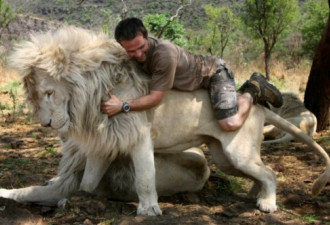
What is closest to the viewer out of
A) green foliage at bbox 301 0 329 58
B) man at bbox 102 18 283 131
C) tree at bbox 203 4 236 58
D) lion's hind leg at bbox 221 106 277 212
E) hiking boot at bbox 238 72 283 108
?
man at bbox 102 18 283 131

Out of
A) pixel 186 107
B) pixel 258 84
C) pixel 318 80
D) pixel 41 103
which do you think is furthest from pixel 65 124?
pixel 318 80

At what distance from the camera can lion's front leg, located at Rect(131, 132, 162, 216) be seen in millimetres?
3367

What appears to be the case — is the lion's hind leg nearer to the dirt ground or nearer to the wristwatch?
the dirt ground

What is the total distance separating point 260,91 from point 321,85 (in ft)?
10.1

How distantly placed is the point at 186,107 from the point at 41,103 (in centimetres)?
114

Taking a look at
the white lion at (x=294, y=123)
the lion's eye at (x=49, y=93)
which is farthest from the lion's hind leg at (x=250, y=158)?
the white lion at (x=294, y=123)

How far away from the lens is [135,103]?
3387 mm

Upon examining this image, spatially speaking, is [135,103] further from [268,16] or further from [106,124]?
[268,16]

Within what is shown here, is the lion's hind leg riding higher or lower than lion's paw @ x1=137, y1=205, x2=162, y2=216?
higher

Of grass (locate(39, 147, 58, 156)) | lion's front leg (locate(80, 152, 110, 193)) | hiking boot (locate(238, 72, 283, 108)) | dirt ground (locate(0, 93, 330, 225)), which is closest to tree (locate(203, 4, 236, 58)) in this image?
dirt ground (locate(0, 93, 330, 225))

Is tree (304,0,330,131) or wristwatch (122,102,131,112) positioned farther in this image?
tree (304,0,330,131)

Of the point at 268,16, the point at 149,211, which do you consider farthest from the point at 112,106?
the point at 268,16

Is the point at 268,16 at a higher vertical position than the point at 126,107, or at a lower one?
higher

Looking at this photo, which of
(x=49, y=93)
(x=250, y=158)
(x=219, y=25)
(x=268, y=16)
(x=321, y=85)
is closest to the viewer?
(x=49, y=93)
